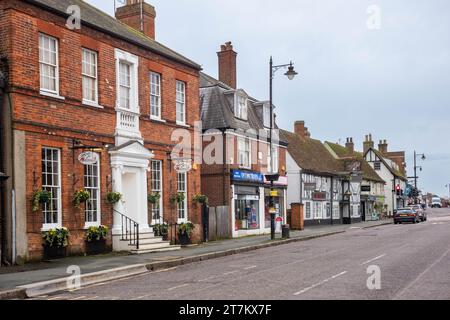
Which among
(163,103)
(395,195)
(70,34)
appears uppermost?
(70,34)

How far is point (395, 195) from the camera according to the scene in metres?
83.7

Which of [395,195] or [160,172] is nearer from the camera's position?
[160,172]

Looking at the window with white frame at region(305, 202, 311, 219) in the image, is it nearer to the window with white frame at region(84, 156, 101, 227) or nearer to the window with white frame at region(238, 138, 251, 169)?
the window with white frame at region(238, 138, 251, 169)

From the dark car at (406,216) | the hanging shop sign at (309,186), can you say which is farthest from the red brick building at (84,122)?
the dark car at (406,216)

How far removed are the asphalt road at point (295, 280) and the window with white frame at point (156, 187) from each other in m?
4.64

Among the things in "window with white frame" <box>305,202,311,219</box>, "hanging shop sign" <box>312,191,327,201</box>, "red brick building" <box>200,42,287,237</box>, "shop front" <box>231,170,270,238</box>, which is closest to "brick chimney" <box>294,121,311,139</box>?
"hanging shop sign" <box>312,191,327,201</box>

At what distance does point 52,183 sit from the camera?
18.6 meters

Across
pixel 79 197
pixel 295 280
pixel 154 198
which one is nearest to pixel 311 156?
pixel 154 198

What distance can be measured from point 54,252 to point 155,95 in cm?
860

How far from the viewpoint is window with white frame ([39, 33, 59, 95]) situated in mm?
18484

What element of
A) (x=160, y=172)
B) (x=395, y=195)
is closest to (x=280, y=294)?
(x=160, y=172)

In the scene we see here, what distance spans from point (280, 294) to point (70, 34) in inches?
490

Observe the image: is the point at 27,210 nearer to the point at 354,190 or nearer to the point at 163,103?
the point at 163,103

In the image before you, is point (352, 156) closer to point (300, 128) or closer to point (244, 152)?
point (300, 128)
